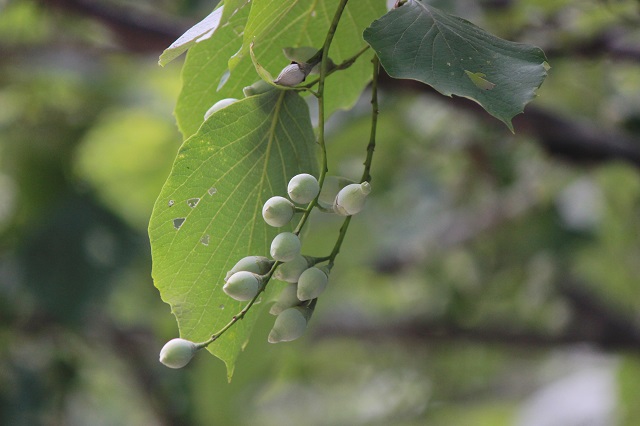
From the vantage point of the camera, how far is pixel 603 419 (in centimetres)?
206

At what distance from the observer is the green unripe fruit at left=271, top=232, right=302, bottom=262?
22.6 inches

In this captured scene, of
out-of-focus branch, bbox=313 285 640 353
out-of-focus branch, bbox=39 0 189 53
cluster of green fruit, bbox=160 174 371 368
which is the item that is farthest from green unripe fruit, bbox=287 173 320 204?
out-of-focus branch, bbox=313 285 640 353

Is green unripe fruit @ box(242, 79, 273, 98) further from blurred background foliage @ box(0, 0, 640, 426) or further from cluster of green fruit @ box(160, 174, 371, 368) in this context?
blurred background foliage @ box(0, 0, 640, 426)

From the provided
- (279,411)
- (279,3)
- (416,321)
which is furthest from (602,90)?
(279,411)

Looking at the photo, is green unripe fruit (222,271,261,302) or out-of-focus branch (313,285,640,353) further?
out-of-focus branch (313,285,640,353)

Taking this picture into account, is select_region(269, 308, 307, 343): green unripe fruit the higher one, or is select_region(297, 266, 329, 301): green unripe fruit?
select_region(297, 266, 329, 301): green unripe fruit

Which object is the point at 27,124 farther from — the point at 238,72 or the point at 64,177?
the point at 238,72

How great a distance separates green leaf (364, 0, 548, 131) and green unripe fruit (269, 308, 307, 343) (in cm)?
19

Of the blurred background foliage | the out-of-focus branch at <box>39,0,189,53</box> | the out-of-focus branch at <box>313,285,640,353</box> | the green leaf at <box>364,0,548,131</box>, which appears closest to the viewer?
the green leaf at <box>364,0,548,131</box>

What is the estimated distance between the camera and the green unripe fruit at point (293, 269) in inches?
23.7

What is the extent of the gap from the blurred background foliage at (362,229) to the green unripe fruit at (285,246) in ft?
3.56

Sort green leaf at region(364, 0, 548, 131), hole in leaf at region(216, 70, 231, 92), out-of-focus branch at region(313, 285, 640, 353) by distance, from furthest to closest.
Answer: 1. out-of-focus branch at region(313, 285, 640, 353)
2. hole in leaf at region(216, 70, 231, 92)
3. green leaf at region(364, 0, 548, 131)

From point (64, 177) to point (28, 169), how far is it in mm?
101

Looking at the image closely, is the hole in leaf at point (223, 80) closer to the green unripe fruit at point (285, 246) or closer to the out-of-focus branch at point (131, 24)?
the green unripe fruit at point (285, 246)
